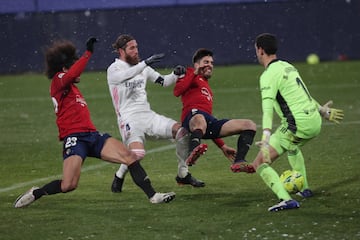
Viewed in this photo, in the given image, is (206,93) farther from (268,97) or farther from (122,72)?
(268,97)

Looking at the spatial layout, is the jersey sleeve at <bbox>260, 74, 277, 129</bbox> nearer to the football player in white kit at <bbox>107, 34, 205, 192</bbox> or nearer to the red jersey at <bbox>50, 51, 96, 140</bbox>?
the football player in white kit at <bbox>107, 34, 205, 192</bbox>

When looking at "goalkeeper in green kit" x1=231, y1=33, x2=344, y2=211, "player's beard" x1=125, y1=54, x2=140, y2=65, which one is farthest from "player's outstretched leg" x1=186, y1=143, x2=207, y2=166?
"player's beard" x1=125, y1=54, x2=140, y2=65

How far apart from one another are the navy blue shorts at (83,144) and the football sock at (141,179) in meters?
0.41

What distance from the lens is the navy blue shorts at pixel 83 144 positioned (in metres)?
10.1

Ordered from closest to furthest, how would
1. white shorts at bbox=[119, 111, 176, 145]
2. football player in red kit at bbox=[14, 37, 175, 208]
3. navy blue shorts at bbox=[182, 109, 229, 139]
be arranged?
football player in red kit at bbox=[14, 37, 175, 208]
white shorts at bbox=[119, 111, 176, 145]
navy blue shorts at bbox=[182, 109, 229, 139]

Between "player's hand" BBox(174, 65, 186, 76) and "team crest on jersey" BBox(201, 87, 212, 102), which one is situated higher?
"player's hand" BBox(174, 65, 186, 76)

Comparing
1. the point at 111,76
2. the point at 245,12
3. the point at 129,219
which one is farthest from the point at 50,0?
the point at 129,219

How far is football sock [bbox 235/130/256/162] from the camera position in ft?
35.4

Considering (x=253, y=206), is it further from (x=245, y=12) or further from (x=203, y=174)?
(x=245, y=12)

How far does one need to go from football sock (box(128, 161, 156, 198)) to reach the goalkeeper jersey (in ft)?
5.29

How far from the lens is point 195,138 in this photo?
11.2 meters

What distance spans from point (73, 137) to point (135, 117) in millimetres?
1428

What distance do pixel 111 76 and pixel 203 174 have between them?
2.13 metres

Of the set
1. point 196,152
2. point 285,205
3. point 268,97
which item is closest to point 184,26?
point 196,152
